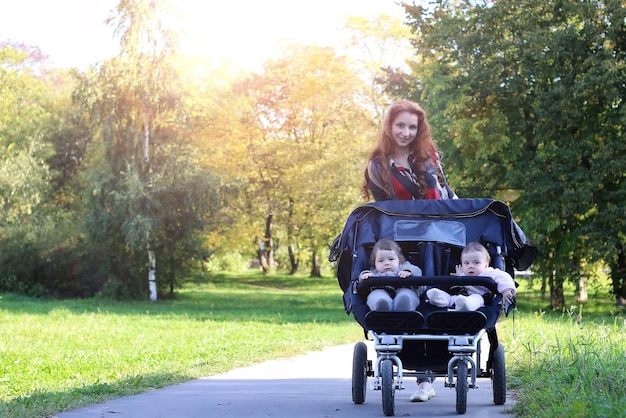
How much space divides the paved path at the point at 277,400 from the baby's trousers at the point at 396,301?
2.63 feet

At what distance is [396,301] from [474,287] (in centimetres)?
60

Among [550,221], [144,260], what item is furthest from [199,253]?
[550,221]

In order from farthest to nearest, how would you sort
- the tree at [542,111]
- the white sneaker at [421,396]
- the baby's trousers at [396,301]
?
the tree at [542,111] < the white sneaker at [421,396] < the baby's trousers at [396,301]

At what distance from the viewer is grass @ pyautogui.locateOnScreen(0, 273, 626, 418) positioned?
22.1ft

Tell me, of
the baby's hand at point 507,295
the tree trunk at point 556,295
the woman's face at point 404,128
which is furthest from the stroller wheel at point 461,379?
the tree trunk at point 556,295

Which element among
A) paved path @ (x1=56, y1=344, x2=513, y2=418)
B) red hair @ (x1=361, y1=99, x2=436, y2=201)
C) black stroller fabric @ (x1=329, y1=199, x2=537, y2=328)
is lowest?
paved path @ (x1=56, y1=344, x2=513, y2=418)

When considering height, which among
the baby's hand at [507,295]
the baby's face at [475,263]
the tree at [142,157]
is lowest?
the baby's hand at [507,295]

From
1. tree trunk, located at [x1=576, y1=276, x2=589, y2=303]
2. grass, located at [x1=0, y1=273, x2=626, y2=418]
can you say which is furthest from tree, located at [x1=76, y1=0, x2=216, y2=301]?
tree trunk, located at [x1=576, y1=276, x2=589, y2=303]

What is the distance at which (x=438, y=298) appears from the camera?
637cm

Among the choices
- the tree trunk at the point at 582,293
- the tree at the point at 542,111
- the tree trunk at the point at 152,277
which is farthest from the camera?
the tree trunk at the point at 152,277

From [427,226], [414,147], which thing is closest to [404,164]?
[414,147]

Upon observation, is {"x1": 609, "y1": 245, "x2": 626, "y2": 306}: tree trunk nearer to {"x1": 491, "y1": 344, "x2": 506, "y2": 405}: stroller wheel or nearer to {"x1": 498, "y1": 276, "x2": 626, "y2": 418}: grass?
{"x1": 498, "y1": 276, "x2": 626, "y2": 418}: grass

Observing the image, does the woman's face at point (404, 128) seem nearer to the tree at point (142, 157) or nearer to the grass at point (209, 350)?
the grass at point (209, 350)

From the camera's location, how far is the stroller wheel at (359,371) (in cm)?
686
